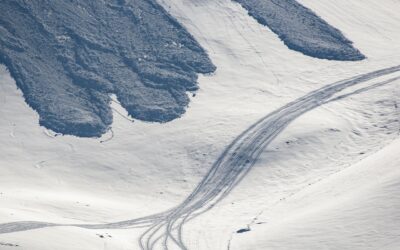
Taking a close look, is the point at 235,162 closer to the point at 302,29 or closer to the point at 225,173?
the point at 225,173

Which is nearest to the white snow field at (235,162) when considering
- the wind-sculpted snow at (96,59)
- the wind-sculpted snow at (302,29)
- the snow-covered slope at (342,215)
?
the snow-covered slope at (342,215)

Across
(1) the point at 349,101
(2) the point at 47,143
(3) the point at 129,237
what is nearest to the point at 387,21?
(1) the point at 349,101

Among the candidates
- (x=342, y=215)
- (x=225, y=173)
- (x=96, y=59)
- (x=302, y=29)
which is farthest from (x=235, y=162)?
(x=302, y=29)

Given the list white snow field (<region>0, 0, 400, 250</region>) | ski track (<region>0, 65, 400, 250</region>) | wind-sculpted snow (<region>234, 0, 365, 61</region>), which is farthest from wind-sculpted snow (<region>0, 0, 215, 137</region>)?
wind-sculpted snow (<region>234, 0, 365, 61</region>)

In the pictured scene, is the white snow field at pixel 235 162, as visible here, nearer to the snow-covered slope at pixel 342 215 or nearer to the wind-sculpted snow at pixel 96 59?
the snow-covered slope at pixel 342 215

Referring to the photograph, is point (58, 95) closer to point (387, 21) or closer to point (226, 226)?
point (226, 226)

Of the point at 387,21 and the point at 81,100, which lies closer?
the point at 81,100
